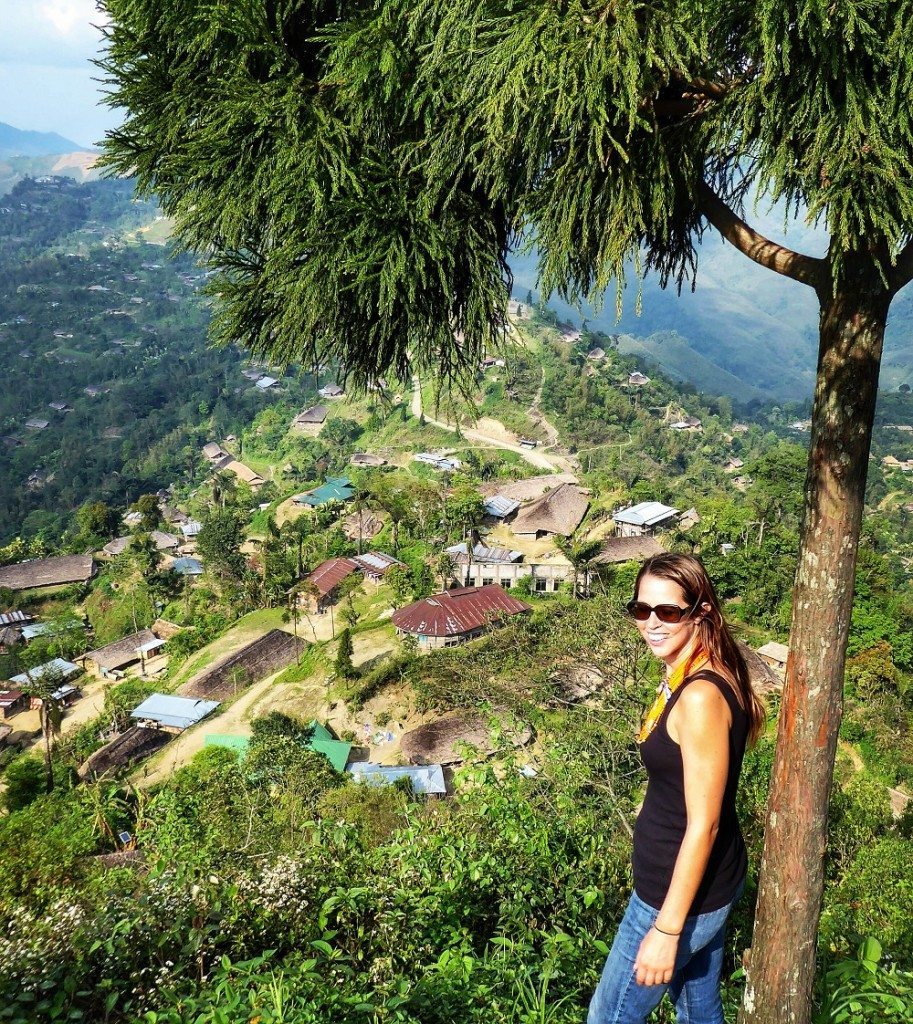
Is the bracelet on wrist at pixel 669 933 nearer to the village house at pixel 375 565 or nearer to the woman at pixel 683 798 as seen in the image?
the woman at pixel 683 798

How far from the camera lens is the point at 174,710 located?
20.7 meters

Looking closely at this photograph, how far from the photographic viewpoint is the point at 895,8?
1.29 meters

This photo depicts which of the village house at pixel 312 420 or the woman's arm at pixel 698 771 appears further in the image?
the village house at pixel 312 420

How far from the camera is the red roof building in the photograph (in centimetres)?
2061

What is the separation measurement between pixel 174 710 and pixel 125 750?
1.74 metres

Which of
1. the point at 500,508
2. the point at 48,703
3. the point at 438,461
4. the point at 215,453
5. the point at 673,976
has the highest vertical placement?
the point at 673,976

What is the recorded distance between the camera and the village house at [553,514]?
95.0 ft

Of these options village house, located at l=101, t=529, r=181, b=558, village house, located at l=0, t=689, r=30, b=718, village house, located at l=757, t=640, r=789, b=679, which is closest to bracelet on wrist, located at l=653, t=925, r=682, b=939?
village house, located at l=757, t=640, r=789, b=679

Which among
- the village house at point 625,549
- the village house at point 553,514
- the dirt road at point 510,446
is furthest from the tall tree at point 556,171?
the dirt road at point 510,446

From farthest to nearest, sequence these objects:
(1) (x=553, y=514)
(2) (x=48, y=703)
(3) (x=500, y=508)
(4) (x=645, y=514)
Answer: (3) (x=500, y=508) < (1) (x=553, y=514) < (4) (x=645, y=514) < (2) (x=48, y=703)

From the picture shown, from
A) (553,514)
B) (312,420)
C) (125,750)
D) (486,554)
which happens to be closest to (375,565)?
(486,554)

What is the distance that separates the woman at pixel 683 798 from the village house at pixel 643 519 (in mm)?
26908

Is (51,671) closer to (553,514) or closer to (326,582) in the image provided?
(326,582)

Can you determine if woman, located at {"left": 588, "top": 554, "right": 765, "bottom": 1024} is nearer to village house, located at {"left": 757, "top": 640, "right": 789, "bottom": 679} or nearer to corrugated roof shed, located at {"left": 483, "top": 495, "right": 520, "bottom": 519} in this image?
village house, located at {"left": 757, "top": 640, "right": 789, "bottom": 679}
